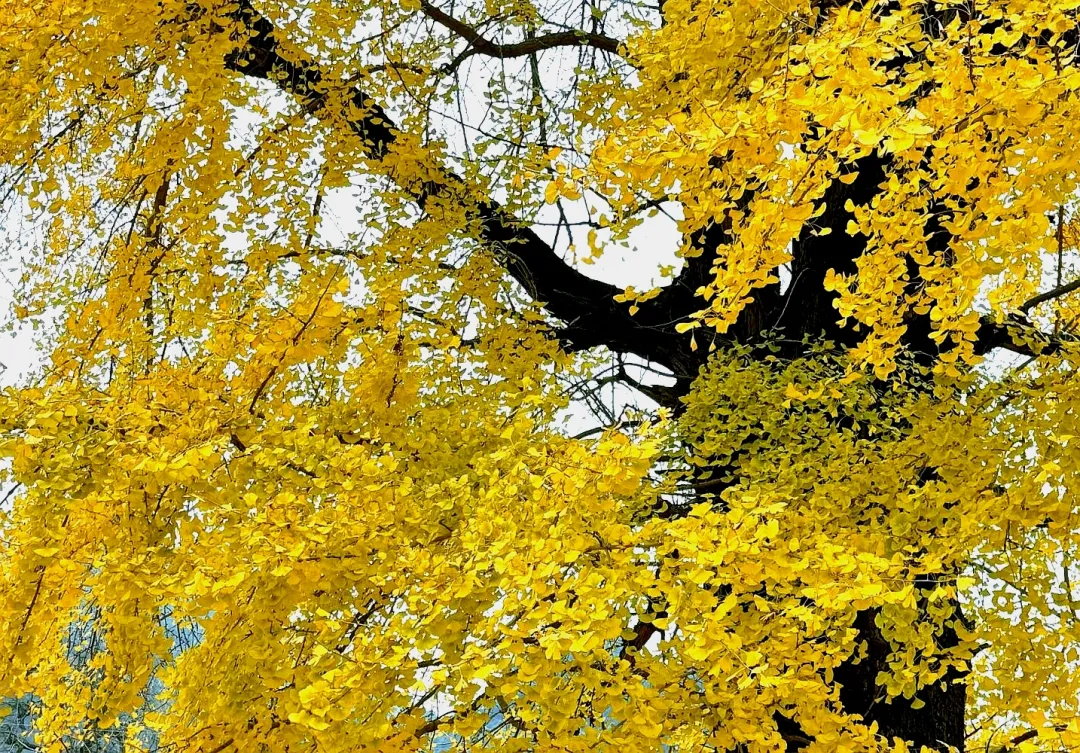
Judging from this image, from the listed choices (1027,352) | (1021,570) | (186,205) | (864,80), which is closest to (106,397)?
(186,205)

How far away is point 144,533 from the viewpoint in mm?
2604

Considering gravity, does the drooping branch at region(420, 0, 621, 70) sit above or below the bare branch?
above

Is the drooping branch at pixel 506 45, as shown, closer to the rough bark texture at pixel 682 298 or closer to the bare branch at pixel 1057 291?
the rough bark texture at pixel 682 298

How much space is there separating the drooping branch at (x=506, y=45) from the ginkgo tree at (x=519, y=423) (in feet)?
1.67

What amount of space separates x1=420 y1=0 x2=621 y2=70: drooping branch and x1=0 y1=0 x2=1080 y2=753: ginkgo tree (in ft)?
1.67

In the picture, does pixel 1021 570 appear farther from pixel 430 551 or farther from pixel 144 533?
pixel 144 533

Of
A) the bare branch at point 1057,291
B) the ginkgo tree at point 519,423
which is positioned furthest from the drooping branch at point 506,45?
the bare branch at point 1057,291

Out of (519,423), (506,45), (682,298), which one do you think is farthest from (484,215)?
(519,423)

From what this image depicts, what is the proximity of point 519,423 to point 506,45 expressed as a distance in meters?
2.90

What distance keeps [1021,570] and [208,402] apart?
2307mm

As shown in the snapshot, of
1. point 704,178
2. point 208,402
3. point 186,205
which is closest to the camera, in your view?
point 704,178

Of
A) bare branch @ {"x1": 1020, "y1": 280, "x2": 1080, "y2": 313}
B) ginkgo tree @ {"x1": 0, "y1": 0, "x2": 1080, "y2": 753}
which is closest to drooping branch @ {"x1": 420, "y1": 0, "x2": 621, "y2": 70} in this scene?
ginkgo tree @ {"x1": 0, "y1": 0, "x2": 1080, "y2": 753}

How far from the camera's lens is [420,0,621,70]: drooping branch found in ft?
15.1

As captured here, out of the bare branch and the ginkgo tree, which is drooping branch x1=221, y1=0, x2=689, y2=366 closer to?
the ginkgo tree
